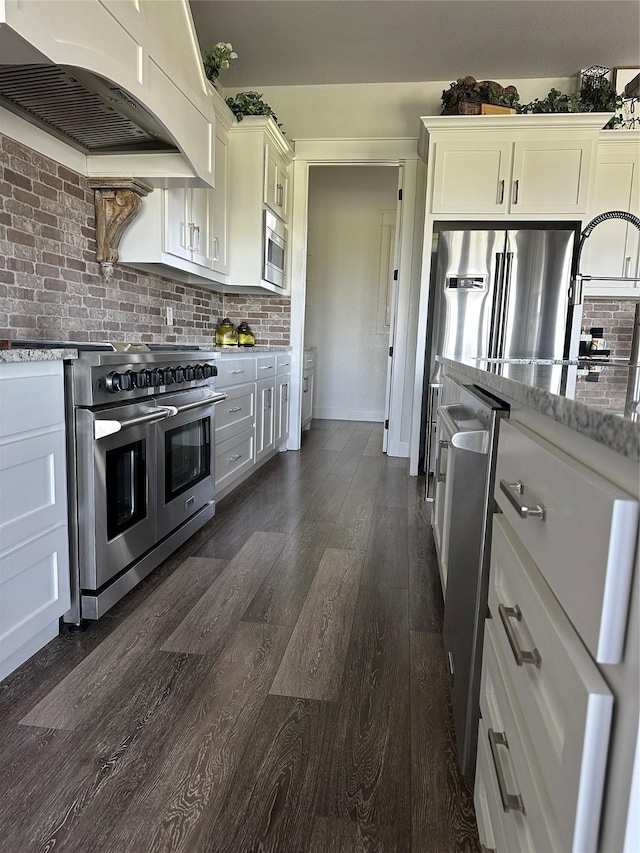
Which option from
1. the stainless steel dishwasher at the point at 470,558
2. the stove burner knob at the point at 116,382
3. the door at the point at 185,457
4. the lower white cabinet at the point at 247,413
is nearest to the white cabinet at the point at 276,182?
the lower white cabinet at the point at 247,413

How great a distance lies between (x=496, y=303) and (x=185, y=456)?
239 centimetres

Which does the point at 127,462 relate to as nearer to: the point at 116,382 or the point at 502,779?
the point at 116,382

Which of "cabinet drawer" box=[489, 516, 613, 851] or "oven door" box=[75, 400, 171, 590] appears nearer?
"cabinet drawer" box=[489, 516, 613, 851]

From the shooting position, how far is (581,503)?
21.6 inches

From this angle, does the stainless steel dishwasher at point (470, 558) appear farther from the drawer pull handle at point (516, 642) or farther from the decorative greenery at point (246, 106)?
the decorative greenery at point (246, 106)

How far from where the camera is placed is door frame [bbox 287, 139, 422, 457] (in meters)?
4.39

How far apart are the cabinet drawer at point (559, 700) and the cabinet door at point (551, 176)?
11.7ft

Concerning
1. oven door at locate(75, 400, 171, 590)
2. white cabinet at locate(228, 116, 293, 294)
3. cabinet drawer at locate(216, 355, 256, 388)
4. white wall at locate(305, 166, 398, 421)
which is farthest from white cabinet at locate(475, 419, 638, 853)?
white wall at locate(305, 166, 398, 421)

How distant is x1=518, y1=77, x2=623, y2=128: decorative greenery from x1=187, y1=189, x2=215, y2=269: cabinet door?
87.9 inches

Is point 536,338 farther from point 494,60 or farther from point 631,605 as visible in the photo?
point 631,605

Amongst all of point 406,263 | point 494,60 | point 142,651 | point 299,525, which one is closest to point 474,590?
point 142,651

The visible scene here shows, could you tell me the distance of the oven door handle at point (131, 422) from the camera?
5.90 ft

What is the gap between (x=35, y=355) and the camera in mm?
1548

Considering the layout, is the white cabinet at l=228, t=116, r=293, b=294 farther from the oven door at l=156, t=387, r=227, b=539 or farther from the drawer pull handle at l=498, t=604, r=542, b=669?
the drawer pull handle at l=498, t=604, r=542, b=669
